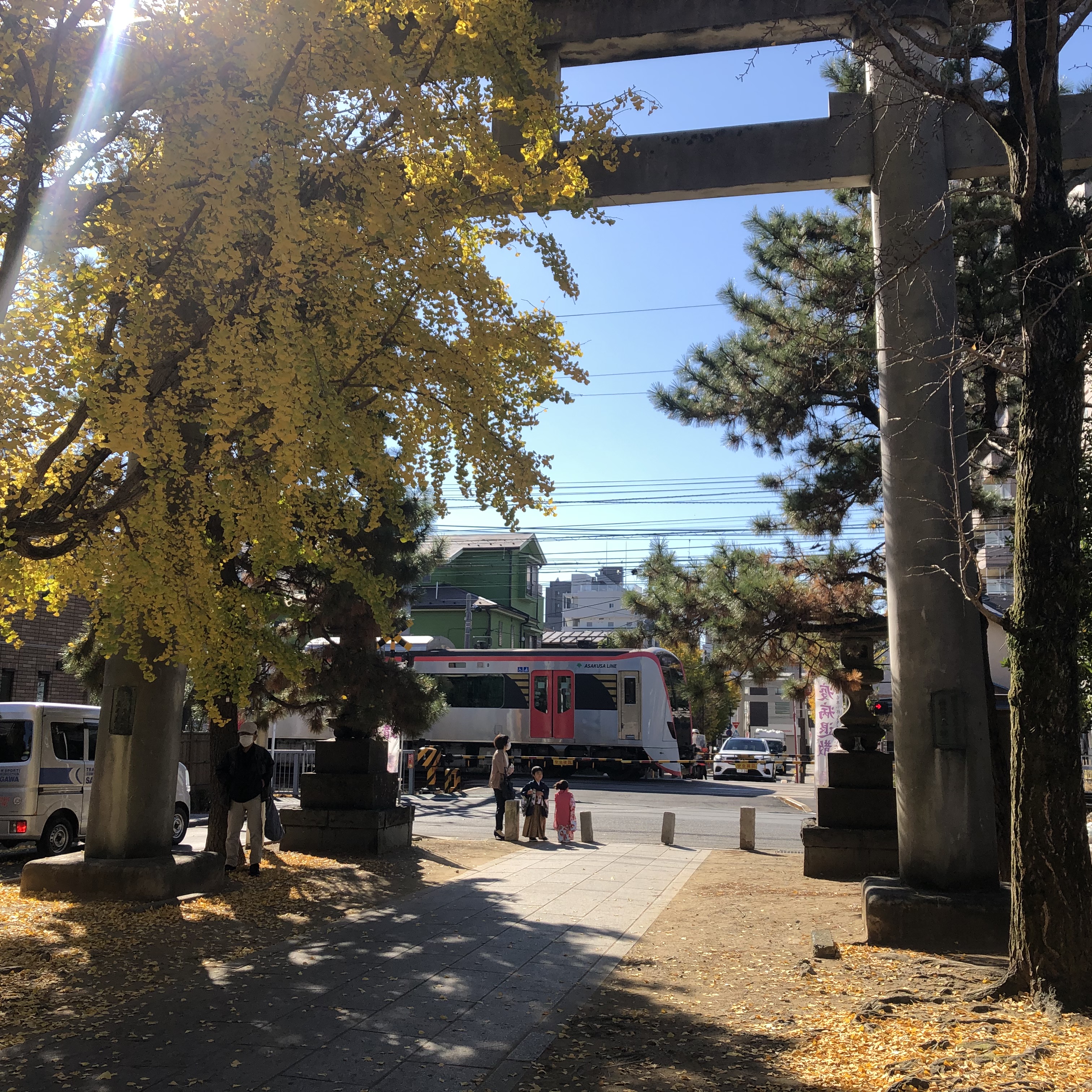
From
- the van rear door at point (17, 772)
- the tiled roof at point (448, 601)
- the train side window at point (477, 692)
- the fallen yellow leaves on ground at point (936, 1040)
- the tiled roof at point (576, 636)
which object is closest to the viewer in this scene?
the fallen yellow leaves on ground at point (936, 1040)

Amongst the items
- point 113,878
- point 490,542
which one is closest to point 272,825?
point 113,878

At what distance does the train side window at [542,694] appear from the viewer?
30625 millimetres

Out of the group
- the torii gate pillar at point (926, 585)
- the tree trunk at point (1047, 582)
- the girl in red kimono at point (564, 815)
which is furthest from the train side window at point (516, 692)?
the tree trunk at point (1047, 582)

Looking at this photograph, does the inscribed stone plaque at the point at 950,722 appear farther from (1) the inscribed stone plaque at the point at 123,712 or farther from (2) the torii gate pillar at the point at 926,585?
(1) the inscribed stone plaque at the point at 123,712

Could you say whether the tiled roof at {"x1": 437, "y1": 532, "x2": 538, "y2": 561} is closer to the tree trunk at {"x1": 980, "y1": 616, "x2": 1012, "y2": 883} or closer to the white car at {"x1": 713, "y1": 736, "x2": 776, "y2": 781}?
the white car at {"x1": 713, "y1": 736, "x2": 776, "y2": 781}

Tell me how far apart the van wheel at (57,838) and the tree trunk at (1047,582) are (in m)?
12.3

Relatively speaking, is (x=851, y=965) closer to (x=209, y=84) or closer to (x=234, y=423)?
(x=234, y=423)

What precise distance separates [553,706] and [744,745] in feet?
43.2

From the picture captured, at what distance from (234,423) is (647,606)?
295 inches

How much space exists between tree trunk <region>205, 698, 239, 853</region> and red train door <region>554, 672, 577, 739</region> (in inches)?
730

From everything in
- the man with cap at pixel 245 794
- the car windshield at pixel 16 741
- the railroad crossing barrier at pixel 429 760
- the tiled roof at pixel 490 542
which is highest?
the tiled roof at pixel 490 542

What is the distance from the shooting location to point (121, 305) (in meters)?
6.62

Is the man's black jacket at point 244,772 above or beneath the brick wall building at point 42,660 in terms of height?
beneath

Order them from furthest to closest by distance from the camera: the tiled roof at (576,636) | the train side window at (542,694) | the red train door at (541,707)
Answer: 1. the tiled roof at (576,636)
2. the train side window at (542,694)
3. the red train door at (541,707)
